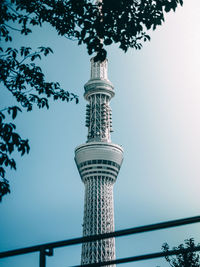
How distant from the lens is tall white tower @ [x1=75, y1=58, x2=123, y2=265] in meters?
84.0

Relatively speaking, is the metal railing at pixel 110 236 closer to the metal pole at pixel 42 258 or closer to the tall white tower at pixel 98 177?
the metal pole at pixel 42 258

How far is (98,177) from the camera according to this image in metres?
90.4

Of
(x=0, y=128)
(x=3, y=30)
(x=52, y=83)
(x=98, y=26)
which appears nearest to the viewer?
→ (x=0, y=128)

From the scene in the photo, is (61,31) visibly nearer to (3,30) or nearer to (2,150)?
(3,30)

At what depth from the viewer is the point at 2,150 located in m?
5.48

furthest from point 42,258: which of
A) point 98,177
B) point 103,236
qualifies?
point 98,177

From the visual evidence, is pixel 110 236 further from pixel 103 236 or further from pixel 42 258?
pixel 42 258

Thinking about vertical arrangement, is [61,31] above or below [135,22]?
above

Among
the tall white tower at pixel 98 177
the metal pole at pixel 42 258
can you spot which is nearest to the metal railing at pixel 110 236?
the metal pole at pixel 42 258

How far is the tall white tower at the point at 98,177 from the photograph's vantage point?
276 ft

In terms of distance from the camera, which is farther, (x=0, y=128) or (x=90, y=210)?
(x=90, y=210)

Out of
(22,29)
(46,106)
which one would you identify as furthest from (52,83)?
(22,29)

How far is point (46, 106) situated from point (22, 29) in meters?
1.83

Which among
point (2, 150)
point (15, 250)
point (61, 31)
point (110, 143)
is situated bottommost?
point (15, 250)
